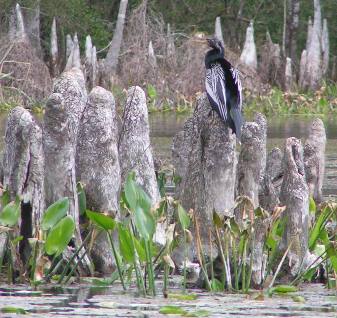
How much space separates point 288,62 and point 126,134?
885 inches

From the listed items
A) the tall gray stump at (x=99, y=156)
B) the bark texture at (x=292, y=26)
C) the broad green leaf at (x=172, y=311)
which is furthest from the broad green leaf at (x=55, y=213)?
the bark texture at (x=292, y=26)

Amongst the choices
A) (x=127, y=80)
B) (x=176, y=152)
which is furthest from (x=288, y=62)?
(x=176, y=152)

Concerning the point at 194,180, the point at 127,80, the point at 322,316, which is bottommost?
the point at 322,316

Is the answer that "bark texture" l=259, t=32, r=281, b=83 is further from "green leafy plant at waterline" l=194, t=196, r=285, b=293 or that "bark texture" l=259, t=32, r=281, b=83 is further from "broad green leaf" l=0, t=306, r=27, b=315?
"broad green leaf" l=0, t=306, r=27, b=315

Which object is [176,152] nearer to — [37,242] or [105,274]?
[105,274]

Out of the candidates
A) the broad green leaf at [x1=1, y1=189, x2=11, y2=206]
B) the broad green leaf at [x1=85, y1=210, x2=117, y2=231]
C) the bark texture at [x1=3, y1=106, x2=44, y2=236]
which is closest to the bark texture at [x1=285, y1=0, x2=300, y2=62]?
the bark texture at [x1=3, y1=106, x2=44, y2=236]

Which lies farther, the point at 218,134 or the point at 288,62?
the point at 288,62

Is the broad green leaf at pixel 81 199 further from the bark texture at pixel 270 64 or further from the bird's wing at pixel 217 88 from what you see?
the bark texture at pixel 270 64

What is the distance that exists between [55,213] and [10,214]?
22cm

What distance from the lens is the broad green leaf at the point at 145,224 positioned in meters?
6.08

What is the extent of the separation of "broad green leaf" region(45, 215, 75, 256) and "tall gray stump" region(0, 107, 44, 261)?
0.38 m

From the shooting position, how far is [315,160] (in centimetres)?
877

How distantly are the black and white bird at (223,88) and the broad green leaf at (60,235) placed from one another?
124cm

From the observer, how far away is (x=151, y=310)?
5.69 metres
